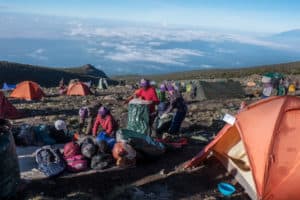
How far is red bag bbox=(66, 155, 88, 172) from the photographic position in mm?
11094

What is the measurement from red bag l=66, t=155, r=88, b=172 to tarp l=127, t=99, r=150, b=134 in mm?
3158

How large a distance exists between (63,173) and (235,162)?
3805 millimetres

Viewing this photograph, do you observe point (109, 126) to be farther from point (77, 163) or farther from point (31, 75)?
point (31, 75)

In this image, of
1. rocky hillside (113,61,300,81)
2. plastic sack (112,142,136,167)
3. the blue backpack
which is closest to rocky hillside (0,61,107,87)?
rocky hillside (113,61,300,81)

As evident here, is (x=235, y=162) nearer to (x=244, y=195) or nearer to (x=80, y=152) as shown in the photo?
(x=244, y=195)

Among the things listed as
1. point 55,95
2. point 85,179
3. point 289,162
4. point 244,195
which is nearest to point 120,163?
point 85,179

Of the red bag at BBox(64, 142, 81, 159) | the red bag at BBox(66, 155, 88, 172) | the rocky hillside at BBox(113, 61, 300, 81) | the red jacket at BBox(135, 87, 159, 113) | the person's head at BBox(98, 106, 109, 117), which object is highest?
the red jacket at BBox(135, 87, 159, 113)

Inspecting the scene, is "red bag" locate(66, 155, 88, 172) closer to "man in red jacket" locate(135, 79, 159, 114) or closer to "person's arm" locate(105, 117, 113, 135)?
"person's arm" locate(105, 117, 113, 135)

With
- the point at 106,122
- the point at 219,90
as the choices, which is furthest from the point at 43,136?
the point at 219,90

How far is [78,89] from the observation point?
31594 millimetres

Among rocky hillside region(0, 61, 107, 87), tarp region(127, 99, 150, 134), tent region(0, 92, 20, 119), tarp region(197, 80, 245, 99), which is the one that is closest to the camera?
tarp region(127, 99, 150, 134)

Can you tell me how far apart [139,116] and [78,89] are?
18.0 metres

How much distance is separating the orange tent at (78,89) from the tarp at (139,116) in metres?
17.5

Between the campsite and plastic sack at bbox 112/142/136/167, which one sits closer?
the campsite
